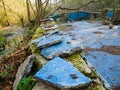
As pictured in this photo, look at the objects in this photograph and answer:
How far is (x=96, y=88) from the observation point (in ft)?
6.51

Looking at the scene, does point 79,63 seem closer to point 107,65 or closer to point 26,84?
point 26,84

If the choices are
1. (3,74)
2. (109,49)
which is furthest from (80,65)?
(109,49)

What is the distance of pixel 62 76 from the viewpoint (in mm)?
2074

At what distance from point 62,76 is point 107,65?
2495mm

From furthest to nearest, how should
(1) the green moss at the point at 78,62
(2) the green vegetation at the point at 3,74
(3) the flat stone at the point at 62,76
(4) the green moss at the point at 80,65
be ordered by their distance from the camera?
(2) the green vegetation at the point at 3,74, (1) the green moss at the point at 78,62, (4) the green moss at the point at 80,65, (3) the flat stone at the point at 62,76

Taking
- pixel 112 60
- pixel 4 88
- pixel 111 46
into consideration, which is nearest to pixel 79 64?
pixel 4 88

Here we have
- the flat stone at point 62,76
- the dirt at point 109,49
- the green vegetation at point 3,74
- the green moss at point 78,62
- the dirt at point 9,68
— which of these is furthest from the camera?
the dirt at point 109,49

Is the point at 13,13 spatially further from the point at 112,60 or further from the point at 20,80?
the point at 20,80

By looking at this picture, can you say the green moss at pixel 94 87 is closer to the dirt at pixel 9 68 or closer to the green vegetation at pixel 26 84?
the green vegetation at pixel 26 84

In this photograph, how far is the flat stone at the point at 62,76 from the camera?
6.31 feet

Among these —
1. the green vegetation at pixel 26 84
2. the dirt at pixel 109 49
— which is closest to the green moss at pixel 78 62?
the green vegetation at pixel 26 84

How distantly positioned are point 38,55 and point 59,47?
37 centimetres

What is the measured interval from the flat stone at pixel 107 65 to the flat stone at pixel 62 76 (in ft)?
4.54

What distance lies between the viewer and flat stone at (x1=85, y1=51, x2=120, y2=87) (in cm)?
372
